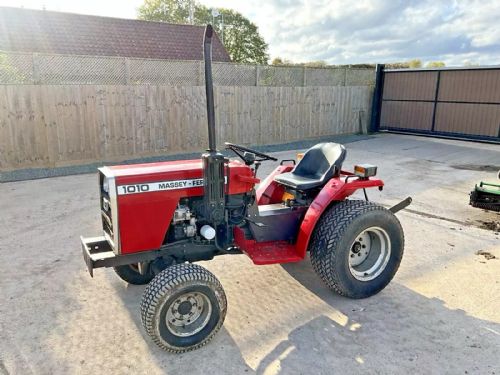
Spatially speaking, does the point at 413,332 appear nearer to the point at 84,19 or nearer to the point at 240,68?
the point at 240,68

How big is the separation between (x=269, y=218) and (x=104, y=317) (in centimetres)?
146

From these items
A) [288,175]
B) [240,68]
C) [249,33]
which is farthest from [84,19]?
[249,33]

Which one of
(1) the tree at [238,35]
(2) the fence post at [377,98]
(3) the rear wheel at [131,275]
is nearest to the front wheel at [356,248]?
(3) the rear wheel at [131,275]

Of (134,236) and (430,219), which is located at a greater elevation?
(134,236)

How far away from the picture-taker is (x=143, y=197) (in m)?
2.68

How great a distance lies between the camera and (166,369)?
8.11ft

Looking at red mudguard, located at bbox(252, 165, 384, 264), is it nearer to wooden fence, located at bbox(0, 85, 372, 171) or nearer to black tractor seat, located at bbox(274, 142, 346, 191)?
black tractor seat, located at bbox(274, 142, 346, 191)

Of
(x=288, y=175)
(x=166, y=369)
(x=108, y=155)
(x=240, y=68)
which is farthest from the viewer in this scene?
(x=240, y=68)

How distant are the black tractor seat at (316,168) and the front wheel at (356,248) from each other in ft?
0.88

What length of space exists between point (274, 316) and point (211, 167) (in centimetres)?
124

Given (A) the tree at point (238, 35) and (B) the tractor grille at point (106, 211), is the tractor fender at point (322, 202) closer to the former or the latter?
(B) the tractor grille at point (106, 211)

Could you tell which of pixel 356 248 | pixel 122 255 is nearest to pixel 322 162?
pixel 356 248

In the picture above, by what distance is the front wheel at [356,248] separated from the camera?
3.09m

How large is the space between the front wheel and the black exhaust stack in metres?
0.86
